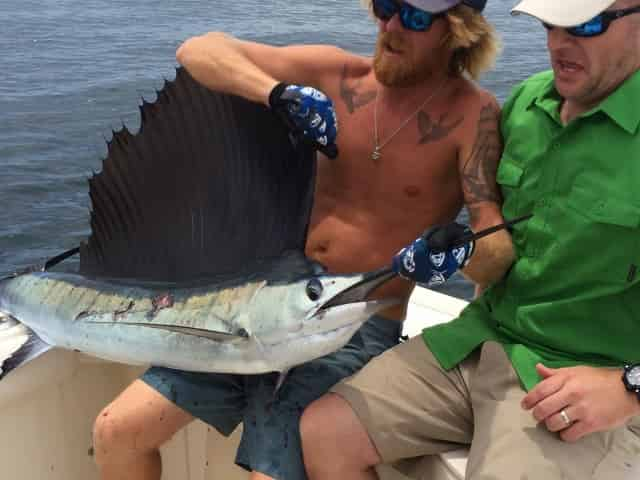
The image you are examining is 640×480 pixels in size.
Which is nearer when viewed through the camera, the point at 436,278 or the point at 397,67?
the point at 436,278

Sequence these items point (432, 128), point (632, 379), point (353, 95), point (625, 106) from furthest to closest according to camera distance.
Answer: point (353, 95), point (432, 128), point (625, 106), point (632, 379)

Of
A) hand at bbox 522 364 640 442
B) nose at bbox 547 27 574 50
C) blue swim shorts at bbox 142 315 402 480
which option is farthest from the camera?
blue swim shorts at bbox 142 315 402 480

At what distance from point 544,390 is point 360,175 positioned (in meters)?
0.79

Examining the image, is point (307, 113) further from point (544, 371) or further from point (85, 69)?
point (85, 69)

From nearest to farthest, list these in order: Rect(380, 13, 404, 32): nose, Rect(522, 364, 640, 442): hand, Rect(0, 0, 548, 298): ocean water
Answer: Rect(522, 364, 640, 442): hand < Rect(380, 13, 404, 32): nose < Rect(0, 0, 548, 298): ocean water

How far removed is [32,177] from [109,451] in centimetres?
507

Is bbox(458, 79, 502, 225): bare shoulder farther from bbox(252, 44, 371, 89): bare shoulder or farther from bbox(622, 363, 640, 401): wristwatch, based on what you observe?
bbox(622, 363, 640, 401): wristwatch

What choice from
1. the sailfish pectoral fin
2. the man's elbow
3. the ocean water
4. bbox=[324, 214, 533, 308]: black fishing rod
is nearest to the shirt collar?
bbox=[324, 214, 533, 308]: black fishing rod

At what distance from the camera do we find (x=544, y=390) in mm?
1496

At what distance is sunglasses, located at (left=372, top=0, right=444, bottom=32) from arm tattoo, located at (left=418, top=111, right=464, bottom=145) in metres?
0.22

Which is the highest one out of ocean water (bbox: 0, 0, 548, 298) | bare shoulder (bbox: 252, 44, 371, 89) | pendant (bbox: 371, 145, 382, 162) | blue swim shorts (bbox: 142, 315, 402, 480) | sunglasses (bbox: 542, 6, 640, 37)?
sunglasses (bbox: 542, 6, 640, 37)

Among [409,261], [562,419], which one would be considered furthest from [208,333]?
[562,419]

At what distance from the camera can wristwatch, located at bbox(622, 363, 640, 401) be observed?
145 centimetres

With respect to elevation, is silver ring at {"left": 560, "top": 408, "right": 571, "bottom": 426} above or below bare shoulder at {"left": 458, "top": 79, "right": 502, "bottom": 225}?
below
